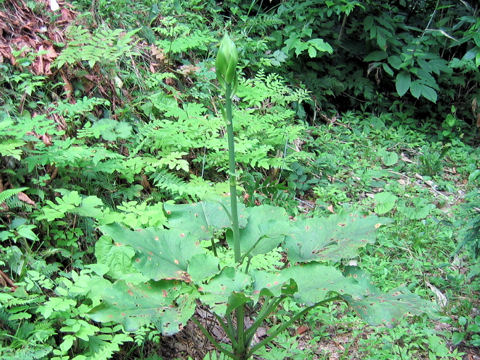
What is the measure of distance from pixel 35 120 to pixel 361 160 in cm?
310

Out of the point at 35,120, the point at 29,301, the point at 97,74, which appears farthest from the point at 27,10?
the point at 29,301

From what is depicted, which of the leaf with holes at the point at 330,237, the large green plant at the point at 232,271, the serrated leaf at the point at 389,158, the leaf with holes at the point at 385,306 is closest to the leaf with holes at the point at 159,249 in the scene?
the large green plant at the point at 232,271

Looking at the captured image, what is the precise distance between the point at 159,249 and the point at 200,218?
0.29m

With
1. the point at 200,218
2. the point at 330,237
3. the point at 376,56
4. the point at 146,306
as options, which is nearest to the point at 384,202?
the point at 330,237

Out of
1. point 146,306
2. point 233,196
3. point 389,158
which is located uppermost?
point 233,196

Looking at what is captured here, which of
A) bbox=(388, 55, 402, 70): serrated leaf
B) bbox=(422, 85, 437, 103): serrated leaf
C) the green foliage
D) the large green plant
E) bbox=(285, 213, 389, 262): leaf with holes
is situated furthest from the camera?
bbox=(388, 55, 402, 70): serrated leaf

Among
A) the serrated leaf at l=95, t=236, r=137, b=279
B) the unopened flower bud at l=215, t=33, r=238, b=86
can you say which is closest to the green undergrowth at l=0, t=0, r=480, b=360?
the serrated leaf at l=95, t=236, r=137, b=279

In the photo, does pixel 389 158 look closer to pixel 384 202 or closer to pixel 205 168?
pixel 384 202

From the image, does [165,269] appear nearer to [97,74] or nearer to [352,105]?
[97,74]

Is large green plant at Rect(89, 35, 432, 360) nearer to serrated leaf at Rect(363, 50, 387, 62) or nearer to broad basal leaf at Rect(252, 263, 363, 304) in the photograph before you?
broad basal leaf at Rect(252, 263, 363, 304)

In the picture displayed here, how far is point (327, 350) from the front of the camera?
2.44m

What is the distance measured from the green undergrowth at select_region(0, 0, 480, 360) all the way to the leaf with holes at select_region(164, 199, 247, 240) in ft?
0.21

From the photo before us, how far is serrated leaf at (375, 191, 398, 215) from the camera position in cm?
348

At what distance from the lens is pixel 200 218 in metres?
1.97
